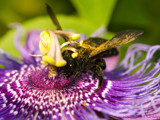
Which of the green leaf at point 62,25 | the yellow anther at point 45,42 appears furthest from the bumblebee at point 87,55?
the green leaf at point 62,25

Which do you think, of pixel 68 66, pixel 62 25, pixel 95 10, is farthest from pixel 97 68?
pixel 95 10

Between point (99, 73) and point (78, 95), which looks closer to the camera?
point (99, 73)

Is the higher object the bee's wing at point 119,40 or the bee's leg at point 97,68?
the bee's wing at point 119,40

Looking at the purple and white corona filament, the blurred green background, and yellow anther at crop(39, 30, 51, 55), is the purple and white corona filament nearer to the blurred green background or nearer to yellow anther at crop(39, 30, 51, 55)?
yellow anther at crop(39, 30, 51, 55)

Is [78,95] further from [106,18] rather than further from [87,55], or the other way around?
[106,18]

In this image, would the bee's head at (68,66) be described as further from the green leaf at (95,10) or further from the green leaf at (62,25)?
the green leaf at (95,10)

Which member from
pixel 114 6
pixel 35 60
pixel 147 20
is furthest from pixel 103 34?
pixel 35 60

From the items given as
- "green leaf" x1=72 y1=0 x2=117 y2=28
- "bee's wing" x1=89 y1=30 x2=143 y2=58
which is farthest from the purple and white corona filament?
"green leaf" x1=72 y1=0 x2=117 y2=28
